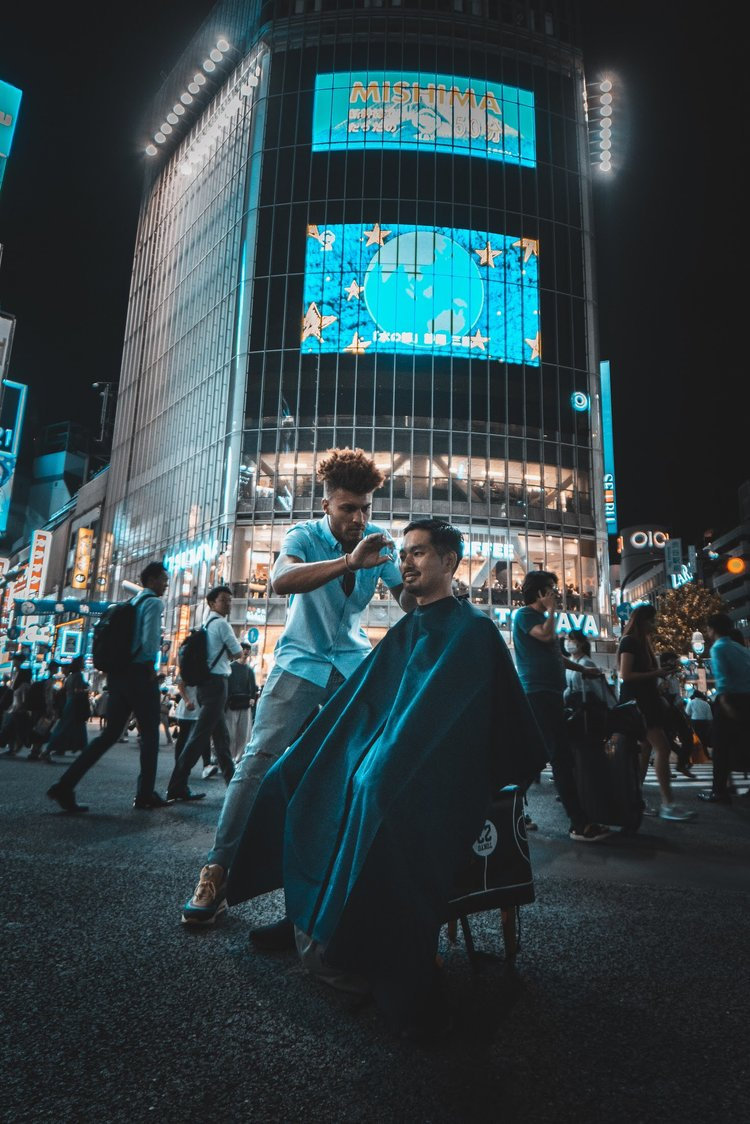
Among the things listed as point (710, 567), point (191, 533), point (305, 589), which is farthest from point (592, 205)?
point (305, 589)

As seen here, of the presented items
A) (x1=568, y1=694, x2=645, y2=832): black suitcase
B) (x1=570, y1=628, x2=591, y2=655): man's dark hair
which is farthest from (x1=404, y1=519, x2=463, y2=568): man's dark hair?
(x1=570, y1=628, x2=591, y2=655): man's dark hair

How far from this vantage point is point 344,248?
37.1 m

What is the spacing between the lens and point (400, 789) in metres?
1.86

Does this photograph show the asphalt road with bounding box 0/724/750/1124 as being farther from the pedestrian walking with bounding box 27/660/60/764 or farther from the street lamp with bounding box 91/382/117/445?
the street lamp with bounding box 91/382/117/445

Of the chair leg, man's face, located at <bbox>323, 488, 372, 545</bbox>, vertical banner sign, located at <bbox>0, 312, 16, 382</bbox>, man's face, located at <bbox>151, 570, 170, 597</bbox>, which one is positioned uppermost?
vertical banner sign, located at <bbox>0, 312, 16, 382</bbox>

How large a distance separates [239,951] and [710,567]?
1104 cm

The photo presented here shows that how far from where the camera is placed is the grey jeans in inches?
111

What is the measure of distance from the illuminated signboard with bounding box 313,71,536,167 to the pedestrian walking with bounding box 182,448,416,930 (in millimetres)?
43317

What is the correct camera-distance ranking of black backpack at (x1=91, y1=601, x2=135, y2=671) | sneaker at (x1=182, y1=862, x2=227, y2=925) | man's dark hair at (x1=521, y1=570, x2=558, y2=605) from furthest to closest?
black backpack at (x1=91, y1=601, x2=135, y2=671) → man's dark hair at (x1=521, y1=570, x2=558, y2=605) → sneaker at (x1=182, y1=862, x2=227, y2=925)

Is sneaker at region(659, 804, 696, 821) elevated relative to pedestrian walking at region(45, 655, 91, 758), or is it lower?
lower

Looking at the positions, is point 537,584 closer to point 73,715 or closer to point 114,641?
point 114,641

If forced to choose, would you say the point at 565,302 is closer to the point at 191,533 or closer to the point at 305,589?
the point at 191,533

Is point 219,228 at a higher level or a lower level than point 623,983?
higher

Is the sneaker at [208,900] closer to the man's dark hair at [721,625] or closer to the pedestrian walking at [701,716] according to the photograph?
the man's dark hair at [721,625]
